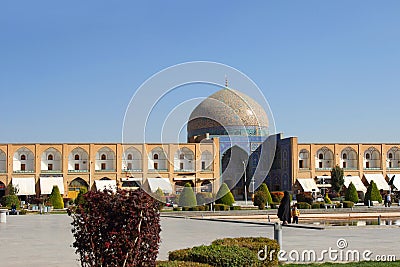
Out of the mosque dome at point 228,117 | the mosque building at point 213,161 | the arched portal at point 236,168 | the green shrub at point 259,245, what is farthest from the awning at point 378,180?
the green shrub at point 259,245

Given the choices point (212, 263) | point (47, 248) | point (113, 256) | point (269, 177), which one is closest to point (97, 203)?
point (113, 256)

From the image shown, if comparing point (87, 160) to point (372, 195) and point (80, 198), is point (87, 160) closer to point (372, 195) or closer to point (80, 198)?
point (372, 195)

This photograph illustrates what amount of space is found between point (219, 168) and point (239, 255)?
110 ft

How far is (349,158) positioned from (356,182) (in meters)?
2.22

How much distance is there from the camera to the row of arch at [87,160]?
3712cm

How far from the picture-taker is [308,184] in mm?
38312

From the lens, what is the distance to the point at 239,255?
235 inches

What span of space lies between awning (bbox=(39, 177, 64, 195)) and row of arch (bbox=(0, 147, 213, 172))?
901mm

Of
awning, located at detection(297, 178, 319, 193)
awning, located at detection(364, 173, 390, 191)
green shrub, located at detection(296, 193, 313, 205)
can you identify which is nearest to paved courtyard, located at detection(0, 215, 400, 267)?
green shrub, located at detection(296, 193, 313, 205)

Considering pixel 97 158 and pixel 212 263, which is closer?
pixel 212 263

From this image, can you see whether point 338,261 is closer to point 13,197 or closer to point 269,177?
point 13,197

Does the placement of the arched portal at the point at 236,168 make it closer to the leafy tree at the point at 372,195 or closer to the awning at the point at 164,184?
the awning at the point at 164,184

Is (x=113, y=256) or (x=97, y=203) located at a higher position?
(x=97, y=203)

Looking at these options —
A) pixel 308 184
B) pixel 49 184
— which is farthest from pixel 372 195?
pixel 49 184
